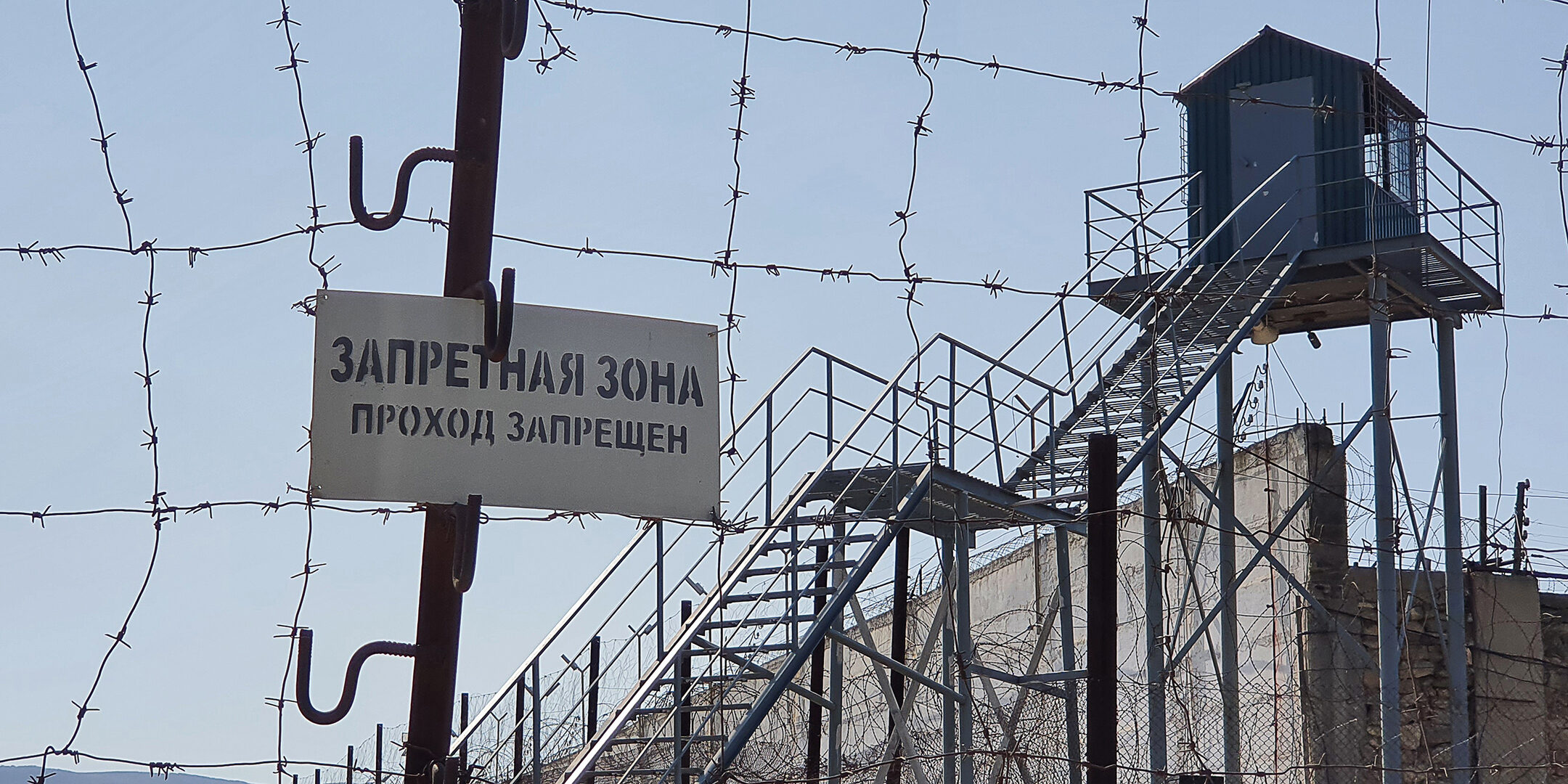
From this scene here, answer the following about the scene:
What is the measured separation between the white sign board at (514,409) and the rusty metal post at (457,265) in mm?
121

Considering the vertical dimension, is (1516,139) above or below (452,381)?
above

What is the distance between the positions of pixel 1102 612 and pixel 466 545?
2960 mm

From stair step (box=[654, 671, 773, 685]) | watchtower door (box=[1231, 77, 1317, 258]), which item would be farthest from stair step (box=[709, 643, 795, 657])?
watchtower door (box=[1231, 77, 1317, 258])

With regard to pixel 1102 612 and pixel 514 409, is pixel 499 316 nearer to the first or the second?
pixel 514 409

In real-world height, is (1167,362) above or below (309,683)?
above

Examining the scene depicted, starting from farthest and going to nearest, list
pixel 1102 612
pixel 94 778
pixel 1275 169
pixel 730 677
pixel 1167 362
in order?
pixel 94 778, pixel 1275 169, pixel 1167 362, pixel 730 677, pixel 1102 612

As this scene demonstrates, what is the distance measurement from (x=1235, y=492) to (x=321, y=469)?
1227 cm

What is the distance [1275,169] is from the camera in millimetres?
15180

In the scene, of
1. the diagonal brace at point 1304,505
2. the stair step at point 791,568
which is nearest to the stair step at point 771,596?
the stair step at point 791,568

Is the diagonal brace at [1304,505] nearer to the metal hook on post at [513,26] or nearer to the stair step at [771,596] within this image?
the stair step at [771,596]

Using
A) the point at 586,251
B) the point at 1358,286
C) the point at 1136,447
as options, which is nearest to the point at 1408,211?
the point at 1358,286

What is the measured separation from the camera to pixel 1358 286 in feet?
46.6

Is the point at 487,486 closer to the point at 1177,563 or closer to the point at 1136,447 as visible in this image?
the point at 1136,447

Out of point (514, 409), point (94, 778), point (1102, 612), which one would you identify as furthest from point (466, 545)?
point (94, 778)
